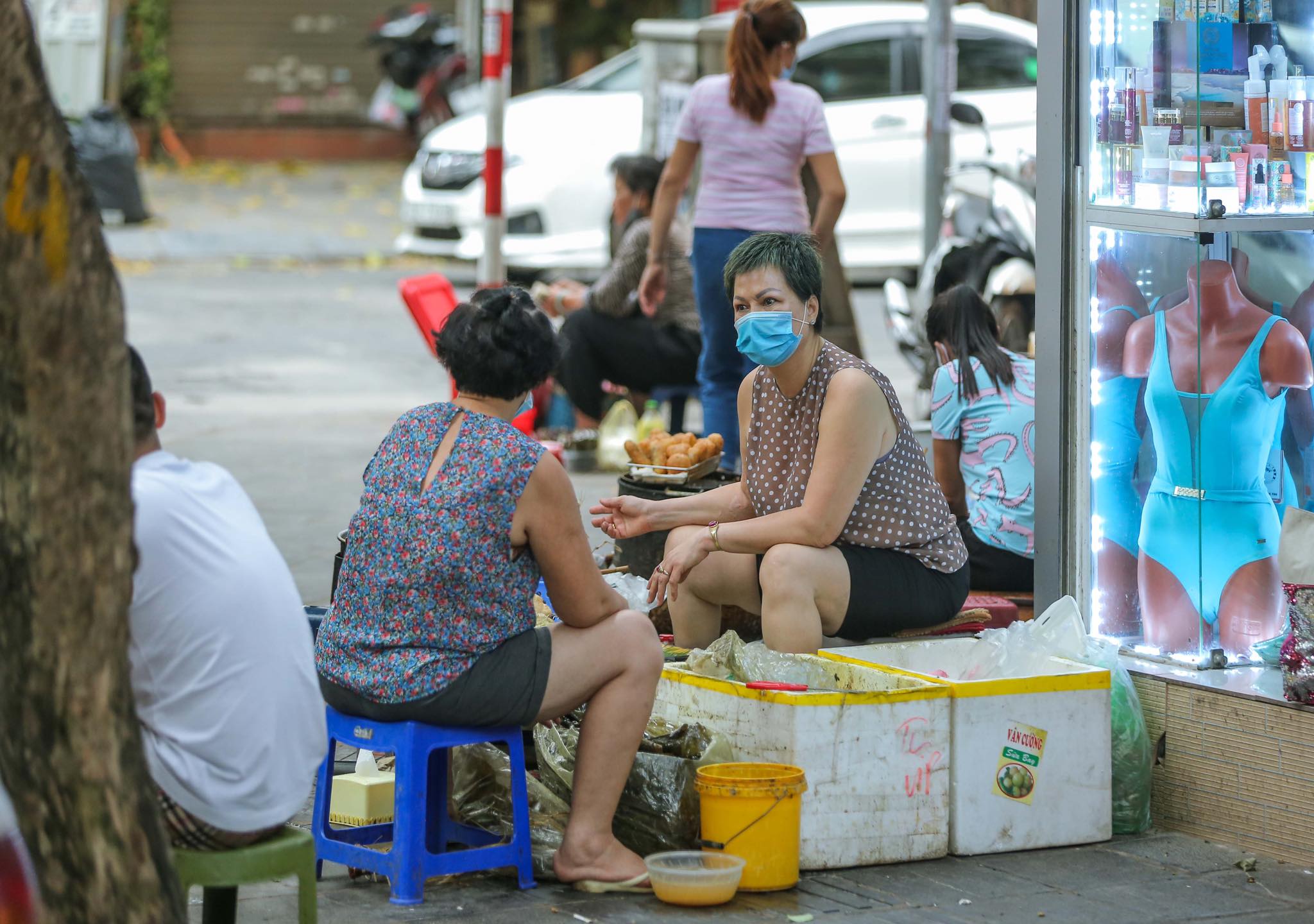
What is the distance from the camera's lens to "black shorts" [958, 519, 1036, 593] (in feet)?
16.7

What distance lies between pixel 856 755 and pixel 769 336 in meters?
1.00

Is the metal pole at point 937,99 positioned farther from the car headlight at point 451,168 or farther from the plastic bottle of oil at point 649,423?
the car headlight at point 451,168

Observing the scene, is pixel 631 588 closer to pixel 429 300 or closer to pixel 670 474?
pixel 670 474

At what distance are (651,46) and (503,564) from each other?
6.30m

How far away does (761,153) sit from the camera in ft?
22.0

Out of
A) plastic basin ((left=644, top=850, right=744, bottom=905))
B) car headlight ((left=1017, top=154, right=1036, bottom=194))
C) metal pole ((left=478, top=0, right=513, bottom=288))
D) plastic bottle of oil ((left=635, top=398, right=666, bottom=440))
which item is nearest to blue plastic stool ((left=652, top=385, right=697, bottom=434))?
plastic bottle of oil ((left=635, top=398, right=666, bottom=440))

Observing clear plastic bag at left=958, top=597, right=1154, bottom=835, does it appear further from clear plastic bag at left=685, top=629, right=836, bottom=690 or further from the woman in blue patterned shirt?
the woman in blue patterned shirt

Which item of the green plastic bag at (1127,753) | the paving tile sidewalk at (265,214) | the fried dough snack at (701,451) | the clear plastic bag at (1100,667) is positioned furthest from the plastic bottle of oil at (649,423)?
the paving tile sidewalk at (265,214)

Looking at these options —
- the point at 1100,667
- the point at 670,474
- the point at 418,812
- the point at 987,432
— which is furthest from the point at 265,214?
the point at 418,812

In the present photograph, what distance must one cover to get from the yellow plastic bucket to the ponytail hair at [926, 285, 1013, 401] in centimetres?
174

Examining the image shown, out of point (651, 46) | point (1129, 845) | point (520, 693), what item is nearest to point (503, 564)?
point (520, 693)

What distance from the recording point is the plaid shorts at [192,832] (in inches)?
114

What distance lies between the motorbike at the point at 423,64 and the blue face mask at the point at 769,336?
16.0m

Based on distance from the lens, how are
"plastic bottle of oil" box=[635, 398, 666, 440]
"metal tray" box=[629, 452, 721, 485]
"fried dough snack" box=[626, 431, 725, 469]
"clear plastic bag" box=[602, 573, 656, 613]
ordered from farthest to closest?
"plastic bottle of oil" box=[635, 398, 666, 440] → "fried dough snack" box=[626, 431, 725, 469] → "metal tray" box=[629, 452, 721, 485] → "clear plastic bag" box=[602, 573, 656, 613]
